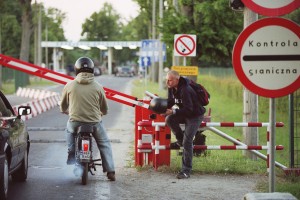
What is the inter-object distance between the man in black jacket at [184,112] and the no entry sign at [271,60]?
4.21 m

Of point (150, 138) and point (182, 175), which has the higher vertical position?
point (150, 138)

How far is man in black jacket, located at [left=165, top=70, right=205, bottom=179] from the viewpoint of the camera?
10.6 meters

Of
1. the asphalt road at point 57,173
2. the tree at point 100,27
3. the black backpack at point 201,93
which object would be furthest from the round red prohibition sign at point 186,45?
the tree at point 100,27

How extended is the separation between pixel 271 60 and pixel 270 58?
0.02 m

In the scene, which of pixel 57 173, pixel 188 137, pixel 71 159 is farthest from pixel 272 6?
pixel 57 173

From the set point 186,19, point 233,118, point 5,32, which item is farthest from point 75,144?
point 5,32

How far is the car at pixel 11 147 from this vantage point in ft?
27.9

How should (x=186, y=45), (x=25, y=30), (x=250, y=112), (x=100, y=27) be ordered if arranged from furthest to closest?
(x=100, y=27), (x=25, y=30), (x=186, y=45), (x=250, y=112)

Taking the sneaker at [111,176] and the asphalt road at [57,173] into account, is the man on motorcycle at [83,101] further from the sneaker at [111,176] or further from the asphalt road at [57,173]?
the asphalt road at [57,173]

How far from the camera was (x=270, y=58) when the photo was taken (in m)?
6.31

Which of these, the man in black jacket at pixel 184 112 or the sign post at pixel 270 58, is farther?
the man in black jacket at pixel 184 112

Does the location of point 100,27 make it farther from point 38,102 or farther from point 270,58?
point 270,58

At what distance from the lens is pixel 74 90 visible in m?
10.4

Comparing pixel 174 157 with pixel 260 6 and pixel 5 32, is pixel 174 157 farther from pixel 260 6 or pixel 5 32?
pixel 5 32
